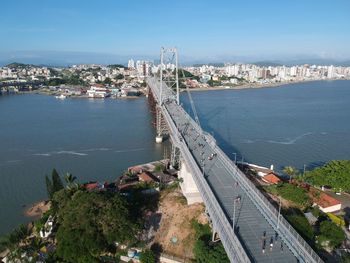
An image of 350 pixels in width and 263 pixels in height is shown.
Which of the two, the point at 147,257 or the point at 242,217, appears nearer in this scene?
the point at 242,217

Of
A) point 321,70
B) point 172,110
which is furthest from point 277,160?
point 321,70

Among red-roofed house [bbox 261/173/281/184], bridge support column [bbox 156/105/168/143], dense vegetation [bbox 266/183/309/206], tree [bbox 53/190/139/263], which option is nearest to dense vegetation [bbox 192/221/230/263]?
tree [bbox 53/190/139/263]

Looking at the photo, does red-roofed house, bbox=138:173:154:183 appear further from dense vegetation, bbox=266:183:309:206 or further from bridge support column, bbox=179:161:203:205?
dense vegetation, bbox=266:183:309:206

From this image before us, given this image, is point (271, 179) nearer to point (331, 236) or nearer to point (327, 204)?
point (327, 204)

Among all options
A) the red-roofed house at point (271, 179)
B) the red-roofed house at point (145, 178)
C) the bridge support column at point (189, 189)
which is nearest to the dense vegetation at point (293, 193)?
the red-roofed house at point (271, 179)

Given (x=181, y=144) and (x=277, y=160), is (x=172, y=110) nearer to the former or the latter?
(x=277, y=160)

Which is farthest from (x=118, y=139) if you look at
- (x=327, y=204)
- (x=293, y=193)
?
(x=327, y=204)
